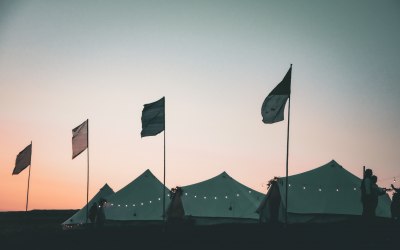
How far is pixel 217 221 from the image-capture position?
36344 millimetres

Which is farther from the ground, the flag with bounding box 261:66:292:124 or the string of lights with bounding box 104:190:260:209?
the flag with bounding box 261:66:292:124

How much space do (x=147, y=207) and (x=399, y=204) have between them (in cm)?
1930

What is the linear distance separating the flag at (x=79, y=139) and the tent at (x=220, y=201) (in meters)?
7.73

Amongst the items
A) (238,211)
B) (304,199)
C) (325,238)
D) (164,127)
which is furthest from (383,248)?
(238,211)

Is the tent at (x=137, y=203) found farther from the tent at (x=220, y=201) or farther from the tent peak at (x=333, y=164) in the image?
the tent peak at (x=333, y=164)

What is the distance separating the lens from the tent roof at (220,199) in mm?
36281

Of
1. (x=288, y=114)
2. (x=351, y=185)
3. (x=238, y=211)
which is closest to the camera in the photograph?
(x=288, y=114)

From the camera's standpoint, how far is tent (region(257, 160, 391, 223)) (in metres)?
32.4

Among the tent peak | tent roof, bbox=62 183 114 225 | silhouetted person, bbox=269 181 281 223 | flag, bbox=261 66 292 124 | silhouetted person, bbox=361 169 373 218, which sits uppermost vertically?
flag, bbox=261 66 292 124

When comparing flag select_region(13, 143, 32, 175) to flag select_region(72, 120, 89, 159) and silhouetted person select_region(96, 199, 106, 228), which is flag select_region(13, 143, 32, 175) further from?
silhouetted person select_region(96, 199, 106, 228)

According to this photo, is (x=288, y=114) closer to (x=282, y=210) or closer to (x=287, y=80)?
(x=287, y=80)

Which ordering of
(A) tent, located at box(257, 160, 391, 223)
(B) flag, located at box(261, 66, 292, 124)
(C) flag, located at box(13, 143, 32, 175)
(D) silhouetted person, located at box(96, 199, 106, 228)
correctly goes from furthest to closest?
(C) flag, located at box(13, 143, 32, 175) < (A) tent, located at box(257, 160, 391, 223) < (D) silhouetted person, located at box(96, 199, 106, 228) < (B) flag, located at box(261, 66, 292, 124)

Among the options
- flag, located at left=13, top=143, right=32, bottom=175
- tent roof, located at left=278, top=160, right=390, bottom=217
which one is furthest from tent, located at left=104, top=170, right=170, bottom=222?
tent roof, located at left=278, top=160, right=390, bottom=217

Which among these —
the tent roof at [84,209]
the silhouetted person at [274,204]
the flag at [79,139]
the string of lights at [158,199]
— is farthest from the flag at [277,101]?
the tent roof at [84,209]
